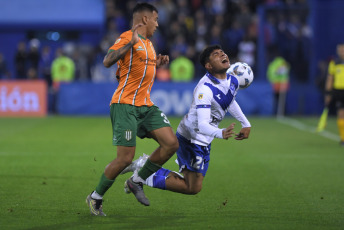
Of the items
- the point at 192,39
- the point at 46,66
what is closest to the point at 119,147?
the point at 46,66

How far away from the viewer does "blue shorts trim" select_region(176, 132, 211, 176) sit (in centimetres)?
714

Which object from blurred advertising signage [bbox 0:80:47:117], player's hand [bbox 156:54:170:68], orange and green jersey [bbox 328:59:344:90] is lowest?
blurred advertising signage [bbox 0:80:47:117]

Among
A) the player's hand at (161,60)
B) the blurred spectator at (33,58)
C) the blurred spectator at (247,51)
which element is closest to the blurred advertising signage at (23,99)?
the blurred spectator at (33,58)

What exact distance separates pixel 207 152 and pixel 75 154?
5.54 m

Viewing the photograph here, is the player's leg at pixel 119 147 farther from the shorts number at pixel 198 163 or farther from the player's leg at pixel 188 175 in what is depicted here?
the shorts number at pixel 198 163

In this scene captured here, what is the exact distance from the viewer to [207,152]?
7.24 meters

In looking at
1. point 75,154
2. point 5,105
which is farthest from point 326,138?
point 5,105

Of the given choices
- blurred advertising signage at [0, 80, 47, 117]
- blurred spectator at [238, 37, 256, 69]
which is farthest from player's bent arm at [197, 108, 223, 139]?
blurred spectator at [238, 37, 256, 69]

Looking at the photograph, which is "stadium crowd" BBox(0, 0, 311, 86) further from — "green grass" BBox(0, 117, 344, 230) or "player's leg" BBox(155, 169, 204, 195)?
"player's leg" BBox(155, 169, 204, 195)

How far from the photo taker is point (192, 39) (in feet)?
81.2

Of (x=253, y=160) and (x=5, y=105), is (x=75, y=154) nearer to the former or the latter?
(x=253, y=160)

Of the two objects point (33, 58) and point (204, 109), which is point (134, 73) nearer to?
point (204, 109)

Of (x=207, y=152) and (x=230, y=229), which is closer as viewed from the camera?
(x=230, y=229)

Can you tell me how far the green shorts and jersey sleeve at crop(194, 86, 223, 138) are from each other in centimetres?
43
